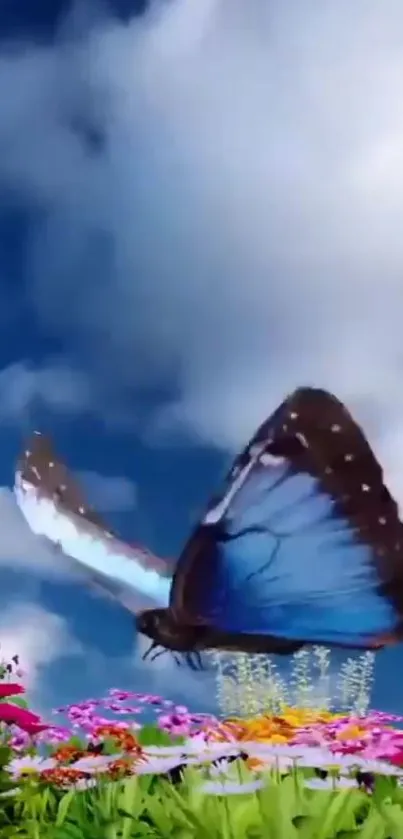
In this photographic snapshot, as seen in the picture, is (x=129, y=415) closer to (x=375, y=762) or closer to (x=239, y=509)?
(x=239, y=509)

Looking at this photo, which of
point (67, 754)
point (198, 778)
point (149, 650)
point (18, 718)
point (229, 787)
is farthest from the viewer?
point (149, 650)

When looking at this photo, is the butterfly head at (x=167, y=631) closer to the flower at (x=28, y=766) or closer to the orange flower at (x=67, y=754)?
the orange flower at (x=67, y=754)

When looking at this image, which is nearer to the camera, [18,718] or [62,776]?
[18,718]

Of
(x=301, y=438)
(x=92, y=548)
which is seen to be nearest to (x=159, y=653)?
(x=92, y=548)

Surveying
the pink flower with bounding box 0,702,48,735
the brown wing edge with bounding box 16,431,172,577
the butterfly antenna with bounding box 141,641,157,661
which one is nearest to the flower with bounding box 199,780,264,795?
the pink flower with bounding box 0,702,48,735

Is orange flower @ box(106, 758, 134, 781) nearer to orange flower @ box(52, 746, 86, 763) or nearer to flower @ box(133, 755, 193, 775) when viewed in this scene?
flower @ box(133, 755, 193, 775)

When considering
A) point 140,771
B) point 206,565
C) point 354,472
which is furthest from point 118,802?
point 354,472

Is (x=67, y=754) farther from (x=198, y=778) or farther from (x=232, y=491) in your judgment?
(x=232, y=491)
